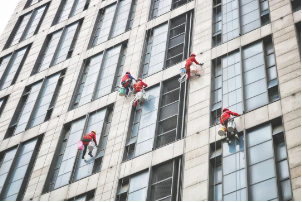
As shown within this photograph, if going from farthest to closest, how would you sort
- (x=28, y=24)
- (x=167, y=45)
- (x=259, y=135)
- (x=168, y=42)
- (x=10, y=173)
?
(x=28, y=24) < (x=168, y=42) < (x=167, y=45) < (x=10, y=173) < (x=259, y=135)

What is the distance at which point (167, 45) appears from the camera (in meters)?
39.7

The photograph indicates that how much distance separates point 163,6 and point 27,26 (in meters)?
16.4

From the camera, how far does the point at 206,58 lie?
35625mm

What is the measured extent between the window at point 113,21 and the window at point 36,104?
4.54 meters

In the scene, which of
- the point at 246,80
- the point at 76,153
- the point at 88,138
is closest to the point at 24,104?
the point at 76,153

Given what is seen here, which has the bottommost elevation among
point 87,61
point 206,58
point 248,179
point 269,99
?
point 248,179

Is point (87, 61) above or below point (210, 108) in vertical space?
Result: above

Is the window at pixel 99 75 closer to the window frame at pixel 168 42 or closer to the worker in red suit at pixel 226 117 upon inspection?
the window frame at pixel 168 42

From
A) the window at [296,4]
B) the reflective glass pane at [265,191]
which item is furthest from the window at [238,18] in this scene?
the reflective glass pane at [265,191]

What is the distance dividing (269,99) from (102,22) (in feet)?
70.4

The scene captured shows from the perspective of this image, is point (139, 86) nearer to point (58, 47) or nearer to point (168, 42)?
point (168, 42)

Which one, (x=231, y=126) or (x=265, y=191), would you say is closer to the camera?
(x=265, y=191)

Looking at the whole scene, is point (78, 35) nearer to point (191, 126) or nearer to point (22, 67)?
point (22, 67)

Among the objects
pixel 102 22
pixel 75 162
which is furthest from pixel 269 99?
pixel 102 22
